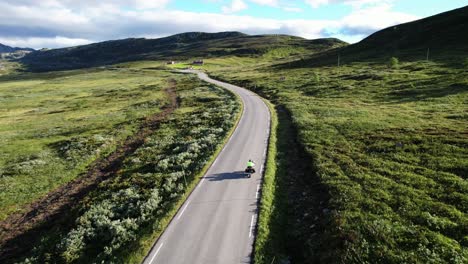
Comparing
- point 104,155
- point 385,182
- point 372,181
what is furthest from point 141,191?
point 385,182

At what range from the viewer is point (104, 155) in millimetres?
41594

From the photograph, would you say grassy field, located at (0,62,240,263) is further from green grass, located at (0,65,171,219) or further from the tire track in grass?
the tire track in grass

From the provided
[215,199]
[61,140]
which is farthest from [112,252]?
[61,140]

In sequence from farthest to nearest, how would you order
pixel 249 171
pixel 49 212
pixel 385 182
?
pixel 249 171, pixel 49 212, pixel 385 182

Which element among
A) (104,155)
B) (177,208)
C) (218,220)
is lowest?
(104,155)

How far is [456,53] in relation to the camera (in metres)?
101

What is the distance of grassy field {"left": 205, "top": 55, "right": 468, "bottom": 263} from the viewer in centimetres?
1656

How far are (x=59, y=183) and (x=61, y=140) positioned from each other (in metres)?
18.7

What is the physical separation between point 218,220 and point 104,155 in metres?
27.1

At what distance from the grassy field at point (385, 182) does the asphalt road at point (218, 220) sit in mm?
2588

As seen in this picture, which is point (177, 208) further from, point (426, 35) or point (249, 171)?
point (426, 35)

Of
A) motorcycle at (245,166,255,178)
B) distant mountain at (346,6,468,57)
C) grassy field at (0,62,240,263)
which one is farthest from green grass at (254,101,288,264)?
distant mountain at (346,6,468,57)

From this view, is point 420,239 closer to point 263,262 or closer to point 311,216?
point 311,216

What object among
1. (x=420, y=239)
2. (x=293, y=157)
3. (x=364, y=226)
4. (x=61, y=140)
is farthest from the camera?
(x=61, y=140)
